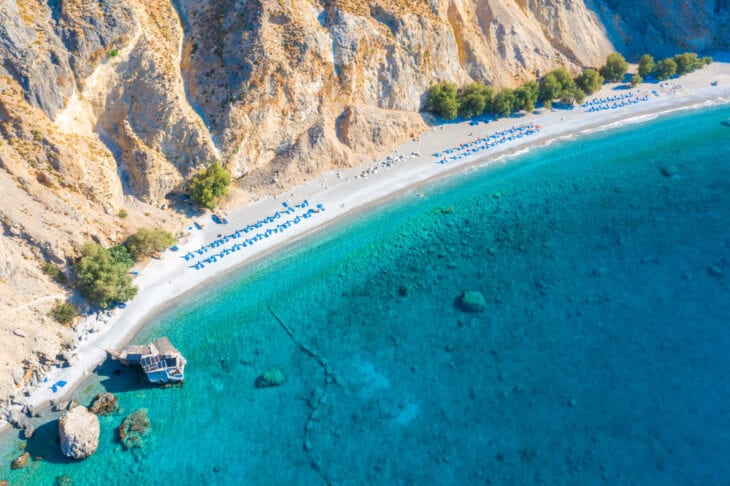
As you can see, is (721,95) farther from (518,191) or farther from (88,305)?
(88,305)

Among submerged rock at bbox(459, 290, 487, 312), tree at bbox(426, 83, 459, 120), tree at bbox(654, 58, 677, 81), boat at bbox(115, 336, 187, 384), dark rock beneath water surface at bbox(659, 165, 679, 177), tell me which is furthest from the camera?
tree at bbox(654, 58, 677, 81)

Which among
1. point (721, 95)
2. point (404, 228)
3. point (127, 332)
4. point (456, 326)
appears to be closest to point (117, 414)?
point (127, 332)

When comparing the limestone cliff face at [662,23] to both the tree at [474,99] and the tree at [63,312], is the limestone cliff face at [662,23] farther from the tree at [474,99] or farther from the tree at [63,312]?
the tree at [63,312]

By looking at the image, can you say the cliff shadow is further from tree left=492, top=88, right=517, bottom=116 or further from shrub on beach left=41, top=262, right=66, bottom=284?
tree left=492, top=88, right=517, bottom=116

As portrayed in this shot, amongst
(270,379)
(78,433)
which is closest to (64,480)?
(78,433)

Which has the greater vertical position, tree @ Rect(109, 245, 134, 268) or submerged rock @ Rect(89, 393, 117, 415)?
tree @ Rect(109, 245, 134, 268)

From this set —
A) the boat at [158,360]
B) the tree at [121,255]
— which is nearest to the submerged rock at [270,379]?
the boat at [158,360]

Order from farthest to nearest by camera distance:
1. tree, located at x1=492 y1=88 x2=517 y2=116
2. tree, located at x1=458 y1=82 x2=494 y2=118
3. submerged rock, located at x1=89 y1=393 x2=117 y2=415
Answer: tree, located at x1=492 y1=88 x2=517 y2=116
tree, located at x1=458 y1=82 x2=494 y2=118
submerged rock, located at x1=89 y1=393 x2=117 y2=415

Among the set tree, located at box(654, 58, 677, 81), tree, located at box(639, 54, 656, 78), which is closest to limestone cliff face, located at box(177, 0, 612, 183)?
tree, located at box(639, 54, 656, 78)
